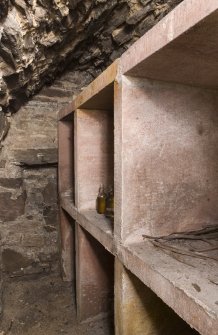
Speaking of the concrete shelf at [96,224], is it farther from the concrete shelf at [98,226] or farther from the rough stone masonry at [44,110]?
the rough stone masonry at [44,110]

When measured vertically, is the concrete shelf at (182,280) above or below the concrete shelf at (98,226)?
below

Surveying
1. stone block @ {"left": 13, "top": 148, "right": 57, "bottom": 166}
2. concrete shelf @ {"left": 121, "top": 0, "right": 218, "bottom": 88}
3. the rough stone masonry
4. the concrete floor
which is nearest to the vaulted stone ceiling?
the rough stone masonry

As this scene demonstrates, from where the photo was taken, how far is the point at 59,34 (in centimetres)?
192

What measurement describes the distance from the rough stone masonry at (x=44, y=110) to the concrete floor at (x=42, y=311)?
0.21 m

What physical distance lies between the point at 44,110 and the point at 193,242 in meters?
2.12

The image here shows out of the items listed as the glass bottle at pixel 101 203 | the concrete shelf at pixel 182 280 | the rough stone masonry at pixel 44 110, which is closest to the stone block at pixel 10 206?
the rough stone masonry at pixel 44 110

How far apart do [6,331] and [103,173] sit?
1457 mm

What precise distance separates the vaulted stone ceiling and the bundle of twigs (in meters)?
1.34

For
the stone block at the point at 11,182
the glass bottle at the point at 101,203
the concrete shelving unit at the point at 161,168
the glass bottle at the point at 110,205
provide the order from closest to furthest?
1. the concrete shelving unit at the point at 161,168
2. the glass bottle at the point at 110,205
3. the glass bottle at the point at 101,203
4. the stone block at the point at 11,182

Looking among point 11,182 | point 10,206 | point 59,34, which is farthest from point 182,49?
point 10,206

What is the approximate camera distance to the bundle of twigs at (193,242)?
125cm

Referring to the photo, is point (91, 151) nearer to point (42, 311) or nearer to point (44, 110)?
point (44, 110)

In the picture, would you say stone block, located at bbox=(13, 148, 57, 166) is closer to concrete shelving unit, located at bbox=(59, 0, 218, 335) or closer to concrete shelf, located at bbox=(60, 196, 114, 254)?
concrete shelf, located at bbox=(60, 196, 114, 254)

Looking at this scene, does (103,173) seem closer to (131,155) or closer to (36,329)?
(131,155)
